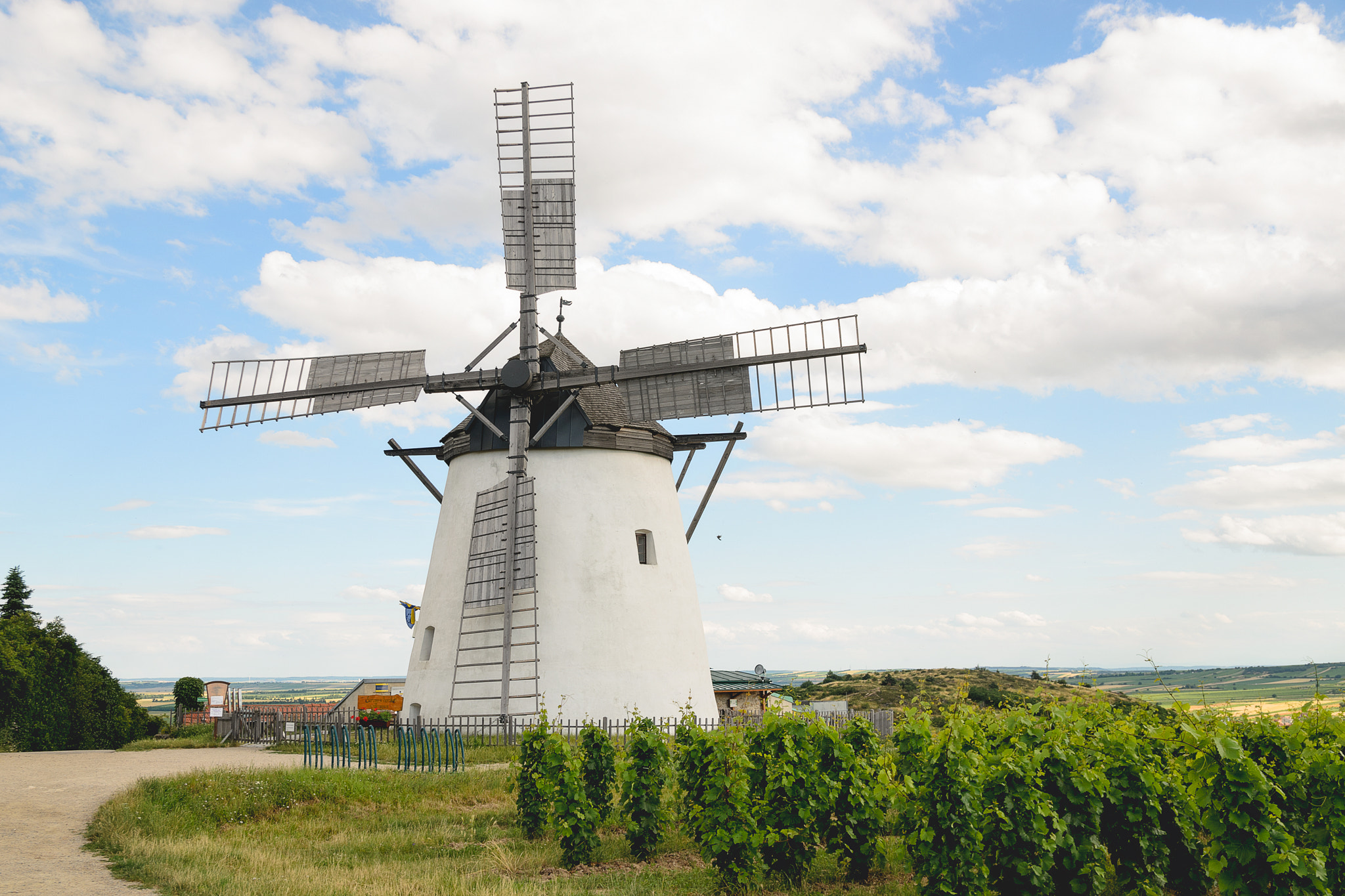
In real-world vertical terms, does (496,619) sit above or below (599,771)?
above

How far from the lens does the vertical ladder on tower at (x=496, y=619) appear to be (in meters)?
21.2

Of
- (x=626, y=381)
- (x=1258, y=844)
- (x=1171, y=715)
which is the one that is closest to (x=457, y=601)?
(x=626, y=381)

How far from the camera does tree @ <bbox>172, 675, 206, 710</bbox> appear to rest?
105ft

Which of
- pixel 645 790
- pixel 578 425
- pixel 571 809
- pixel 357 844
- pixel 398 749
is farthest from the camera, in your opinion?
pixel 578 425

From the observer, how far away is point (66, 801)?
15.2 m

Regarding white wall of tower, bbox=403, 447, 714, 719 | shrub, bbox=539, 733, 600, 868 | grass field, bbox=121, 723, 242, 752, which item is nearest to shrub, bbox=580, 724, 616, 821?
shrub, bbox=539, 733, 600, 868

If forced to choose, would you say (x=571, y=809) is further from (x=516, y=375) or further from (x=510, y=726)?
(x=516, y=375)

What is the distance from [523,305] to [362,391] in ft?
14.2

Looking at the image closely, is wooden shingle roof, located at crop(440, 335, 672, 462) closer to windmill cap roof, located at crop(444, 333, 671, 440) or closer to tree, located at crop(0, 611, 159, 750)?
windmill cap roof, located at crop(444, 333, 671, 440)

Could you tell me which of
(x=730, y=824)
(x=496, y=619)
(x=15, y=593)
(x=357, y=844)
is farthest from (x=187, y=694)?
(x=730, y=824)

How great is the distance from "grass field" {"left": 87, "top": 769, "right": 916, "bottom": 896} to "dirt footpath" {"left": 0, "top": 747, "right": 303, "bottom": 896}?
14.8 inches

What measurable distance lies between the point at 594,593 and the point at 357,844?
1013 cm

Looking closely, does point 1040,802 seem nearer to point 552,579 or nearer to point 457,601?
point 552,579

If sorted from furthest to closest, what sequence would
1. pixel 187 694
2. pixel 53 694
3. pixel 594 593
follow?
pixel 187 694 < pixel 53 694 < pixel 594 593
